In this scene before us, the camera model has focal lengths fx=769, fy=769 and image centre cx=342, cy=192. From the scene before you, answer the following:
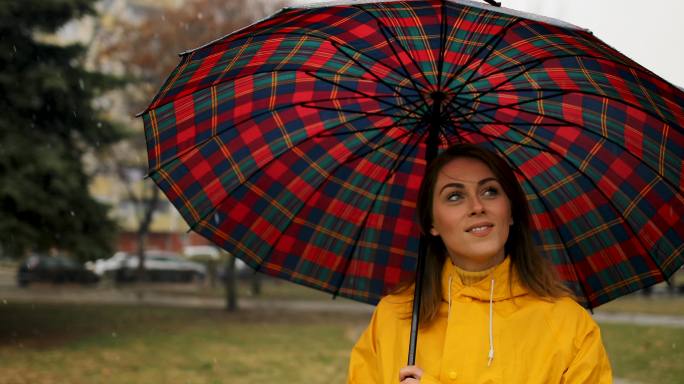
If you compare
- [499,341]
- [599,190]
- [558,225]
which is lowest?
[499,341]

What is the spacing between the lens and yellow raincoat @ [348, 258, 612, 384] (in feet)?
7.78

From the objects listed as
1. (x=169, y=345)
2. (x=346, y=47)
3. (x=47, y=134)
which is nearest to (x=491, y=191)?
(x=346, y=47)

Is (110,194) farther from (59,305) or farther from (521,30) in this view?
(521,30)

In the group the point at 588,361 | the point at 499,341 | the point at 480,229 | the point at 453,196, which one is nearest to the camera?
the point at 588,361

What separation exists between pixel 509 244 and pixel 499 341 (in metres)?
0.41

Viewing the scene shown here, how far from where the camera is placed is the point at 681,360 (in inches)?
472

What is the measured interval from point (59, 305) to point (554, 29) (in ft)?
65.2

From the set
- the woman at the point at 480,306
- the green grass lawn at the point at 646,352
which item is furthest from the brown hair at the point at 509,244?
the green grass lawn at the point at 646,352

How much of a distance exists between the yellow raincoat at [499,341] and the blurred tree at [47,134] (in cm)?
1116

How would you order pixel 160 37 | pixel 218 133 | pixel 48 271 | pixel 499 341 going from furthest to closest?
pixel 48 271 < pixel 160 37 < pixel 218 133 < pixel 499 341

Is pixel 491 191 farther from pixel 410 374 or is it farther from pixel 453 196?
pixel 410 374

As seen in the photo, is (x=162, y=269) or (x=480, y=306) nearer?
(x=480, y=306)

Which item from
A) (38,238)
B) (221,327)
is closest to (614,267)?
→ (38,238)

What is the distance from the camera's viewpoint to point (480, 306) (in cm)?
251
